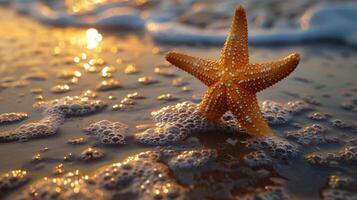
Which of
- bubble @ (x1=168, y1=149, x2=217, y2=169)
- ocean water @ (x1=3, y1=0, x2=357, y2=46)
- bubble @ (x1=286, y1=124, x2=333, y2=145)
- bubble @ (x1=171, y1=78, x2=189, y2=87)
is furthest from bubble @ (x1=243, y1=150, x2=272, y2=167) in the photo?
ocean water @ (x1=3, y1=0, x2=357, y2=46)

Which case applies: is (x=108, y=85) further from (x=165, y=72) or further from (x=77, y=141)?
(x=77, y=141)

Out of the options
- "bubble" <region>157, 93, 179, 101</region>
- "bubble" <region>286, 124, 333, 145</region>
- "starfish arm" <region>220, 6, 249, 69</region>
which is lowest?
"bubble" <region>286, 124, 333, 145</region>

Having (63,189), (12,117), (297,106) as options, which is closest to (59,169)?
(63,189)

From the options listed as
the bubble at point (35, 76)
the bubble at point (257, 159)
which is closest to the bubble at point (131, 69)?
the bubble at point (35, 76)

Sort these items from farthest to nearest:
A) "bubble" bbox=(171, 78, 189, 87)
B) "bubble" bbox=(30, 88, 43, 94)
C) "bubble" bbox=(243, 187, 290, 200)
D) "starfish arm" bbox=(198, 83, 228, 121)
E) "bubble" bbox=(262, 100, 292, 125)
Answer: "bubble" bbox=(171, 78, 189, 87), "bubble" bbox=(30, 88, 43, 94), "bubble" bbox=(262, 100, 292, 125), "starfish arm" bbox=(198, 83, 228, 121), "bubble" bbox=(243, 187, 290, 200)

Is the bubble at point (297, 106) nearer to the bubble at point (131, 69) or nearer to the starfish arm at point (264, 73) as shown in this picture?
the starfish arm at point (264, 73)

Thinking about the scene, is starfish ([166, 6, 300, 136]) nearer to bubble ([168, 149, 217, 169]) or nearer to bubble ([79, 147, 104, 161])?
bubble ([168, 149, 217, 169])
